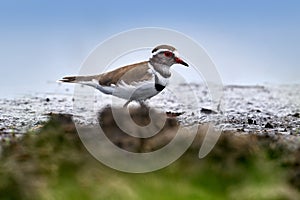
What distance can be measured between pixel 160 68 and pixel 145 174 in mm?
4431

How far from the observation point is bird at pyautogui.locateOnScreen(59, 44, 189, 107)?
46.0 ft

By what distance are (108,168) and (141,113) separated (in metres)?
2.15

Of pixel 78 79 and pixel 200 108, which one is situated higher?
pixel 200 108

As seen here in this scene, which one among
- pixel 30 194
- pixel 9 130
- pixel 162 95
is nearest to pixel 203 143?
pixel 30 194

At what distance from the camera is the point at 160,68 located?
14.3 m

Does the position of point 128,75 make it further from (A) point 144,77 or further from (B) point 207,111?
(B) point 207,111

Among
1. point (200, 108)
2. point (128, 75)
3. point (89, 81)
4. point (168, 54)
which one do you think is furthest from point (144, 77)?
point (200, 108)

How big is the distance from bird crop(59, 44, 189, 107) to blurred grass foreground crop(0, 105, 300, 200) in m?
2.51

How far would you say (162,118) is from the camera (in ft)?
39.5

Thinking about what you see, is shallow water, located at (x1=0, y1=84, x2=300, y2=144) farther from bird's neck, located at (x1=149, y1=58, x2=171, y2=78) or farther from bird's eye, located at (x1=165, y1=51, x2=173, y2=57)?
bird's eye, located at (x1=165, y1=51, x2=173, y2=57)

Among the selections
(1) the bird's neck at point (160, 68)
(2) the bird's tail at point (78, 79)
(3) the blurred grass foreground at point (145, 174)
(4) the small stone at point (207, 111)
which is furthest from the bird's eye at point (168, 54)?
(4) the small stone at point (207, 111)

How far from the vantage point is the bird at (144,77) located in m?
14.0

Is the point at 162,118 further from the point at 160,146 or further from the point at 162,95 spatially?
the point at 162,95

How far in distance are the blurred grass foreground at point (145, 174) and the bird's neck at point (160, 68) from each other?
115 inches
